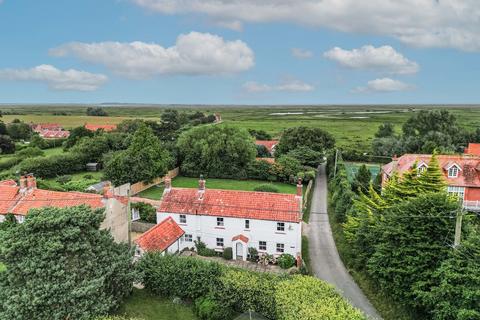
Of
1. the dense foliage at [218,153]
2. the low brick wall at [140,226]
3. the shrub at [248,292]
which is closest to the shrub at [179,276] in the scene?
the shrub at [248,292]

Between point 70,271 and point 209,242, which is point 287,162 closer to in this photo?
→ point 209,242

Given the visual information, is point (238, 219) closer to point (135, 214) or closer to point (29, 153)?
point (135, 214)

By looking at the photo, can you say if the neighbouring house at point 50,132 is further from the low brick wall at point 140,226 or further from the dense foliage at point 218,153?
the low brick wall at point 140,226

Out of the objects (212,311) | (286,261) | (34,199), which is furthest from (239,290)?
(34,199)

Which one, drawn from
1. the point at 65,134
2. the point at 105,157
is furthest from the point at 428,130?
the point at 65,134

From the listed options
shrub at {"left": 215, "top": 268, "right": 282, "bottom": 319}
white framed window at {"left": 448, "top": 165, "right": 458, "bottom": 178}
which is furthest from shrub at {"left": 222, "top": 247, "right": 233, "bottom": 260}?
white framed window at {"left": 448, "top": 165, "right": 458, "bottom": 178}

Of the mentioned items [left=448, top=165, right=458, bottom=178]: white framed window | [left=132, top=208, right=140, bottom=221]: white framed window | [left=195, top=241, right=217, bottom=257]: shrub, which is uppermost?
[left=448, top=165, right=458, bottom=178]: white framed window

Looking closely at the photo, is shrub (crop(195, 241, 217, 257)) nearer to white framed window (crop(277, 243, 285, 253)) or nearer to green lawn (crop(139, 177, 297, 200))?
white framed window (crop(277, 243, 285, 253))
